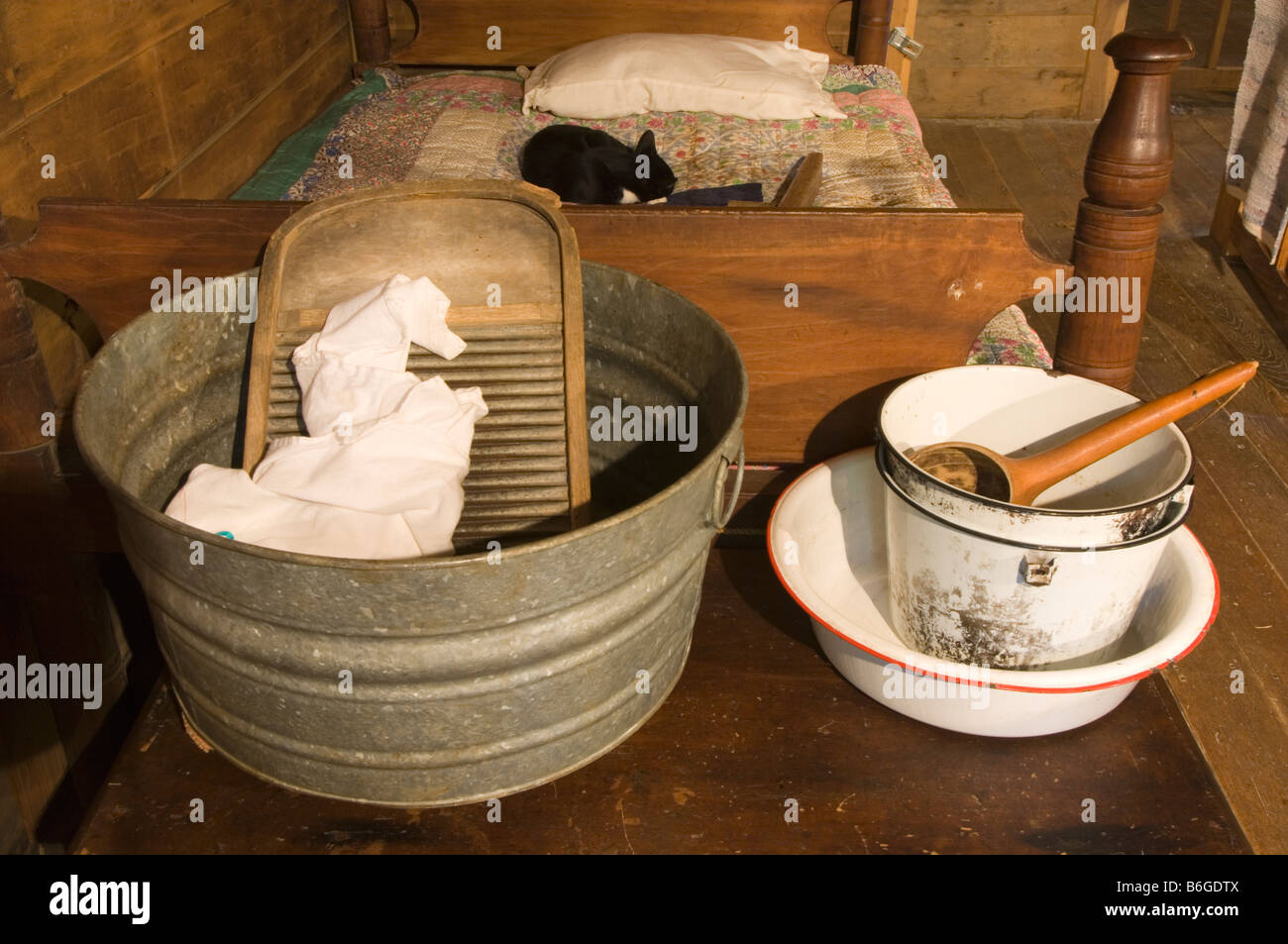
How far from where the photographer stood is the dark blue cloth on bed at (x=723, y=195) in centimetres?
294

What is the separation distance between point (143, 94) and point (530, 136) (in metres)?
1.29

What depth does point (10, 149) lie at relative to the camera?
2105 mm

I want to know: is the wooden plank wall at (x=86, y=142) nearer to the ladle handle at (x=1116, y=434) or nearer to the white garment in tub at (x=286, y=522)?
the white garment in tub at (x=286, y=522)

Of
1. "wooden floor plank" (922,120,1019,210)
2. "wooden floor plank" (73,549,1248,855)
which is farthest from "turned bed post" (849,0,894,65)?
"wooden floor plank" (73,549,1248,855)

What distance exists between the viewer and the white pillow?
3775mm

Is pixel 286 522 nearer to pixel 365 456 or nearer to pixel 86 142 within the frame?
pixel 365 456

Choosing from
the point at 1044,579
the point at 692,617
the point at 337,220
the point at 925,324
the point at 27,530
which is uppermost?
the point at 337,220

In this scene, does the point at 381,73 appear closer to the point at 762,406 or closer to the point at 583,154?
the point at 583,154

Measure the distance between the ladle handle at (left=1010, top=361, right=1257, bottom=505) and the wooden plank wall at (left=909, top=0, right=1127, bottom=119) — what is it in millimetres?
5206

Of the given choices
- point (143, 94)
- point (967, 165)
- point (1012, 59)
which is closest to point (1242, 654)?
point (143, 94)

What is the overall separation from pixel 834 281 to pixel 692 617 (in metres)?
0.63

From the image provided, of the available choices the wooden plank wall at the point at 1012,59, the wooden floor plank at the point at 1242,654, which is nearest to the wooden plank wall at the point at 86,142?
the wooden floor plank at the point at 1242,654

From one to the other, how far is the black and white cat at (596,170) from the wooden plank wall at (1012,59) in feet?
12.2

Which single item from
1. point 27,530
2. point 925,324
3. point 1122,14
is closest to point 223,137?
point 27,530
